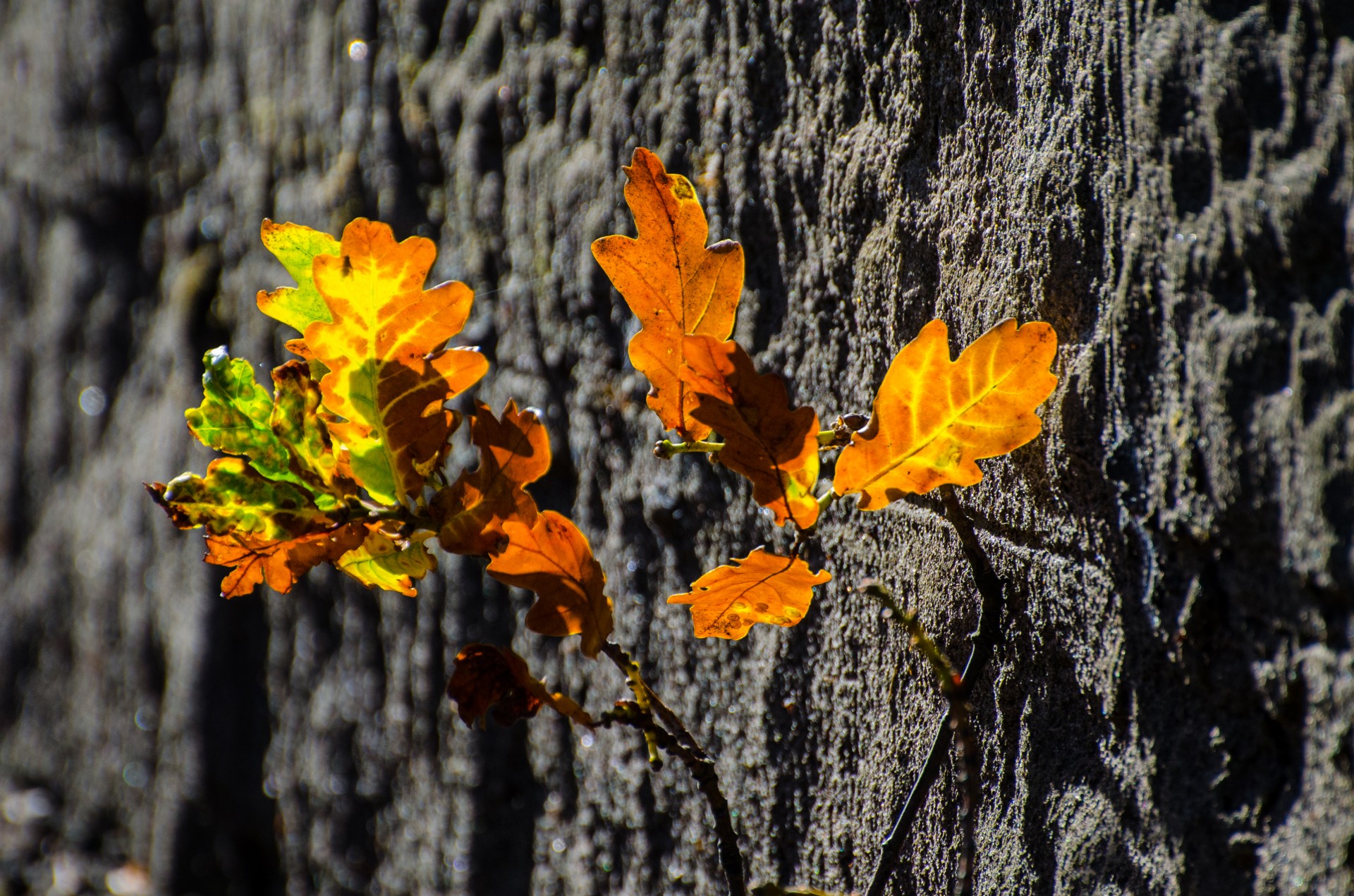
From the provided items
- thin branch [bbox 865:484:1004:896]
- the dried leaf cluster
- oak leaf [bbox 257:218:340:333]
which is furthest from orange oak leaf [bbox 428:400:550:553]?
thin branch [bbox 865:484:1004:896]

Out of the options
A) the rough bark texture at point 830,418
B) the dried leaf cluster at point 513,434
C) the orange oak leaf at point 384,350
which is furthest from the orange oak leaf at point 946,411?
the orange oak leaf at point 384,350

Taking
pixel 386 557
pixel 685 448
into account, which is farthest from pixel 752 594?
pixel 386 557

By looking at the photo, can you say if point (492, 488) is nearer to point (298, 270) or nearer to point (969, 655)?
point (298, 270)

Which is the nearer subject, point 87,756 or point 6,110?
point 87,756

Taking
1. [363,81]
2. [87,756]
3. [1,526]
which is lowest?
[87,756]

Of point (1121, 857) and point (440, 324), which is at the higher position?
point (440, 324)

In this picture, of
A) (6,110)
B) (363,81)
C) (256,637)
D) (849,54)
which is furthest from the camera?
(6,110)

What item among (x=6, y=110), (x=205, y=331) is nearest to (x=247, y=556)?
(x=205, y=331)

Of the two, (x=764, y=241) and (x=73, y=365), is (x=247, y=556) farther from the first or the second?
(x=73, y=365)
